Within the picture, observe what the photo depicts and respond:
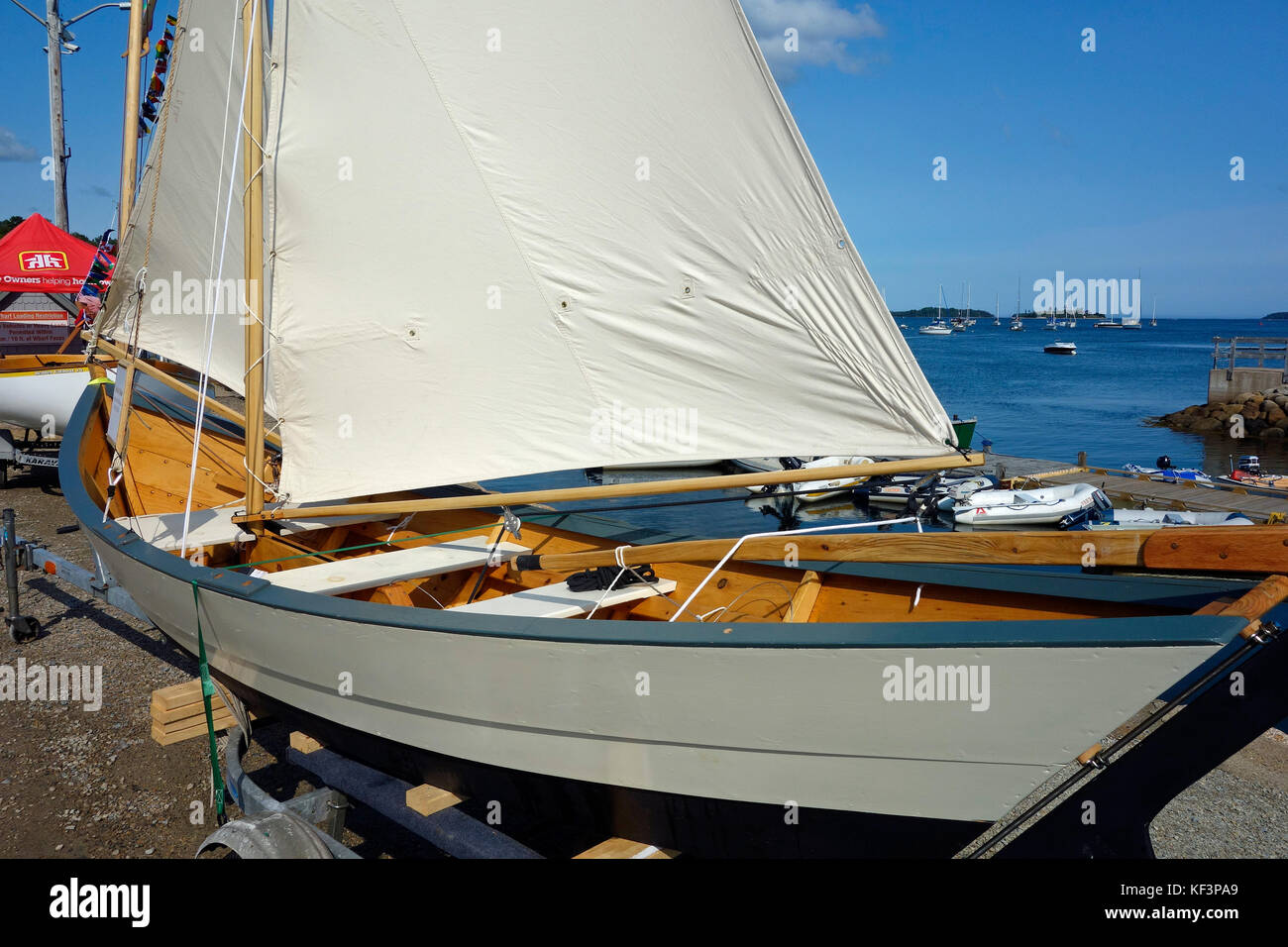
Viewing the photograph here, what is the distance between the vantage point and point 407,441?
15.8 feet

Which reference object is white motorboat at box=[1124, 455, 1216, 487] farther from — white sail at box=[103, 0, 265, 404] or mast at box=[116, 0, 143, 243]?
mast at box=[116, 0, 143, 243]

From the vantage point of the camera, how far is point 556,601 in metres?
4.32

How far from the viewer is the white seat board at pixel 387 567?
14.7 feet

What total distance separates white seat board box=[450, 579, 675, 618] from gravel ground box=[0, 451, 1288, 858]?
1.61 meters

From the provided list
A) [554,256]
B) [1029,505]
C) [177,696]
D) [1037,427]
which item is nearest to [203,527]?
[177,696]

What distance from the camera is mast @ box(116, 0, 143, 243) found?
24.1 ft

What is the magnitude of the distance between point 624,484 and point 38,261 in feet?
53.1

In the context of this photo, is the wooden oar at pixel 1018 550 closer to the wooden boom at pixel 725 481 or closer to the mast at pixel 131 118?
the wooden boom at pixel 725 481

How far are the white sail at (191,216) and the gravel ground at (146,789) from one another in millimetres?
2729

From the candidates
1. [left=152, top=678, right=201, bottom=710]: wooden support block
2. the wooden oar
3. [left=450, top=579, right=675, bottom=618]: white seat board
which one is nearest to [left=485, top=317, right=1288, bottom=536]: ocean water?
the wooden oar
